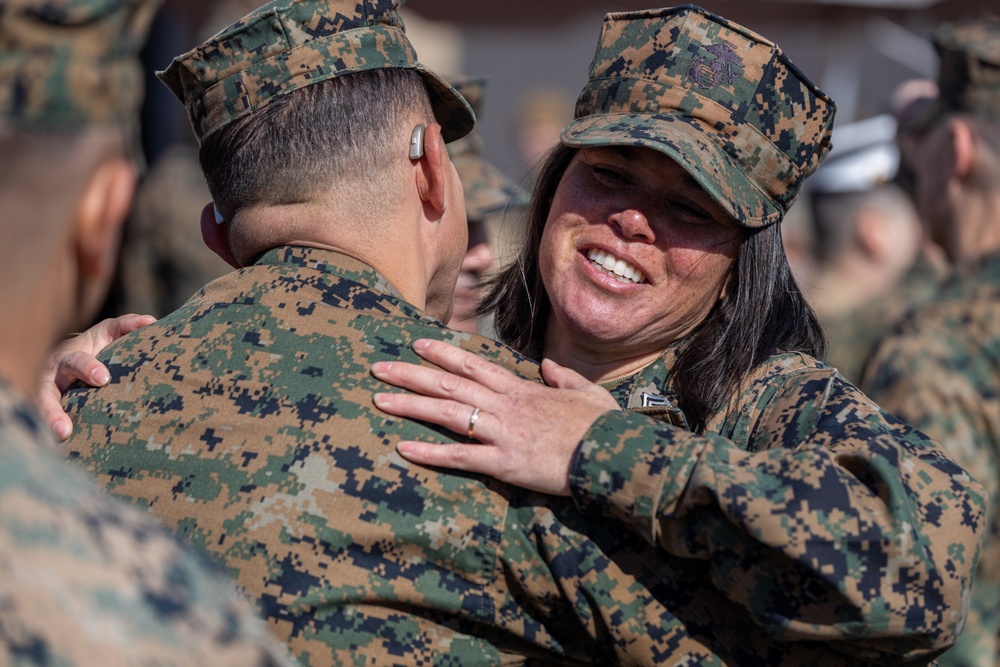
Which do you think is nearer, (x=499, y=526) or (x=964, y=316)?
(x=499, y=526)

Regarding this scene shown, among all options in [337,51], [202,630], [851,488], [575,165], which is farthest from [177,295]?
[202,630]

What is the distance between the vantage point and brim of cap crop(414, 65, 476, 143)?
2861mm

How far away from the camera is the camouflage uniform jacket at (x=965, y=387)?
482 centimetres

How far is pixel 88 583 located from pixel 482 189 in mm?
3728

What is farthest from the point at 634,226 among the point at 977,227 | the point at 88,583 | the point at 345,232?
the point at 977,227

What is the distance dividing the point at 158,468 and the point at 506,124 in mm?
10355

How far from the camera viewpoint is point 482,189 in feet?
16.5

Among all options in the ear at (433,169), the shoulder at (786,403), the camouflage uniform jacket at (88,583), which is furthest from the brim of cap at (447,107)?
the camouflage uniform jacket at (88,583)

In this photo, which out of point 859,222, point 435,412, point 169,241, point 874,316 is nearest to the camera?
point 435,412

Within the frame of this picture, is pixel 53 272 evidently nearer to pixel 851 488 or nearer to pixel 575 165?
pixel 851 488

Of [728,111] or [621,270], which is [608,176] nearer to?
[621,270]

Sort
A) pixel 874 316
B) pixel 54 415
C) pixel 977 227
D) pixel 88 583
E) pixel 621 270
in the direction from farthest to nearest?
pixel 874 316
pixel 977 227
pixel 621 270
pixel 54 415
pixel 88 583

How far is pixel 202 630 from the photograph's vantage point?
58.2 inches

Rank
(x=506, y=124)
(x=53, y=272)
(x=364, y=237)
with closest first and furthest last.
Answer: (x=53, y=272)
(x=364, y=237)
(x=506, y=124)
